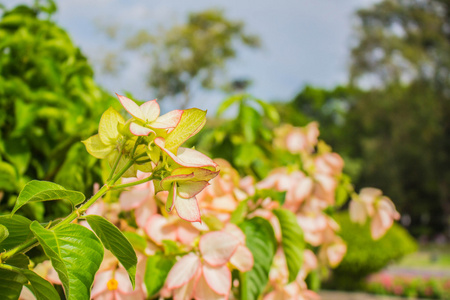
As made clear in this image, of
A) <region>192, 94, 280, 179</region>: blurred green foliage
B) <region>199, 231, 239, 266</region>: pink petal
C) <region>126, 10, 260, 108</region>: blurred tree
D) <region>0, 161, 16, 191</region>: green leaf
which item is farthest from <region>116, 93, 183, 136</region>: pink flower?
<region>126, 10, 260, 108</region>: blurred tree

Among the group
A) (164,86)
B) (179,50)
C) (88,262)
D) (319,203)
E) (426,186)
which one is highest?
(88,262)

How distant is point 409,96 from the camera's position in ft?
65.3

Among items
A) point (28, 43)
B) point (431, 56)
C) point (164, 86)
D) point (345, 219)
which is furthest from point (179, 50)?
point (28, 43)

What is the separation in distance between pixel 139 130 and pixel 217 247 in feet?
0.95

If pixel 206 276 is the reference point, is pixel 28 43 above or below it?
above

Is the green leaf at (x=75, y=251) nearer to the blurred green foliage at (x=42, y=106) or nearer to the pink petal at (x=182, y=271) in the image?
the pink petal at (x=182, y=271)

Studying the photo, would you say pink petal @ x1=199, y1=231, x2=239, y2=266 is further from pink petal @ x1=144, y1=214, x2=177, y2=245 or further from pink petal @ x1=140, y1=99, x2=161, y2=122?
pink petal @ x1=140, y1=99, x2=161, y2=122

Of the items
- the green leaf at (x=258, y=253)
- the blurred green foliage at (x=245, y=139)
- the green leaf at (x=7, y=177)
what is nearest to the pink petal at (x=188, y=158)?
the green leaf at (x=258, y=253)

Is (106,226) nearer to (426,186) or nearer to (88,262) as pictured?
(88,262)

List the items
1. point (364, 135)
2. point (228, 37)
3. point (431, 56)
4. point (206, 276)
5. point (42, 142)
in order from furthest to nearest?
1. point (364, 135)
2. point (228, 37)
3. point (431, 56)
4. point (42, 142)
5. point (206, 276)

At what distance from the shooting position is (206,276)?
608 mm

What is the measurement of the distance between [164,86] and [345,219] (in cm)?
1349

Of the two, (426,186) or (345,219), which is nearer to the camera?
(345,219)

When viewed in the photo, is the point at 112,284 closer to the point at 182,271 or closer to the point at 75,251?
the point at 182,271
